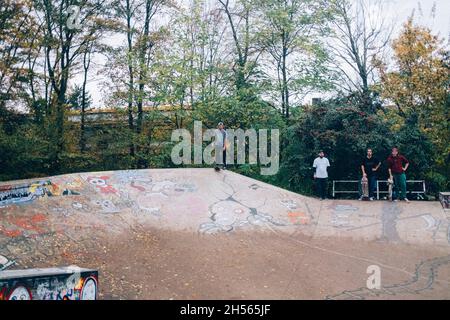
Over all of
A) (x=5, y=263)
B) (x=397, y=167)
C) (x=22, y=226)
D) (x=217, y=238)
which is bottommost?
(x=217, y=238)

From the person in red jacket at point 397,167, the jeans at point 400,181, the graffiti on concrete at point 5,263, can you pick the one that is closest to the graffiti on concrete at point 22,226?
the graffiti on concrete at point 5,263

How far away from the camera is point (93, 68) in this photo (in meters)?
21.0

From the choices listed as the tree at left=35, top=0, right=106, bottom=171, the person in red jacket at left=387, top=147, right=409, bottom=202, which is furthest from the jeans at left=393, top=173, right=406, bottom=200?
the tree at left=35, top=0, right=106, bottom=171

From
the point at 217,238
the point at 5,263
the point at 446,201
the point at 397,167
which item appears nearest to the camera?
the point at 5,263

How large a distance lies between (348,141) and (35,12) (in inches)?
663

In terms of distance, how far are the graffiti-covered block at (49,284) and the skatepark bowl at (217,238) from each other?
81cm

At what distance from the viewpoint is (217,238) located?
368 inches

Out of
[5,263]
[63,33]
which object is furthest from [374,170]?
[63,33]

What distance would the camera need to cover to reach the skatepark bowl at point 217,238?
6.70 metres

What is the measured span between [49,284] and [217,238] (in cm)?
502

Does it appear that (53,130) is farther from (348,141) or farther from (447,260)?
(447,260)

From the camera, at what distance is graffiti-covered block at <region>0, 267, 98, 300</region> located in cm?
436

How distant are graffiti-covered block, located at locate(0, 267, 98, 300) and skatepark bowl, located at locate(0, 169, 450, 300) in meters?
0.81

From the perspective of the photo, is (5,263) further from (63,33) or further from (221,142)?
(63,33)
